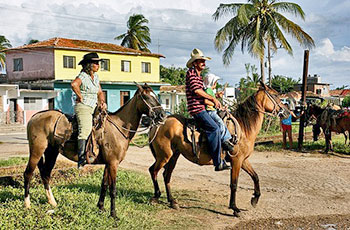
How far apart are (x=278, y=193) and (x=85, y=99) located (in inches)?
197

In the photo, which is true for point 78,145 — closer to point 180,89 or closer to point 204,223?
point 204,223

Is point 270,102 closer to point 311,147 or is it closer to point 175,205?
point 175,205

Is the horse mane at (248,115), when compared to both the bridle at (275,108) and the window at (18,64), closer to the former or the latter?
the bridle at (275,108)

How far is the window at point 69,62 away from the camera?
3174 cm

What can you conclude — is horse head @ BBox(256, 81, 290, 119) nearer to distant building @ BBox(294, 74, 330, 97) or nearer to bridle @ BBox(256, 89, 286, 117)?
bridle @ BBox(256, 89, 286, 117)

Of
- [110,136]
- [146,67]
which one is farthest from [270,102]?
[146,67]

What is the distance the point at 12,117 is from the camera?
2758cm

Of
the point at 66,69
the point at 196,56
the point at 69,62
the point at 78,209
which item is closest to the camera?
the point at 78,209

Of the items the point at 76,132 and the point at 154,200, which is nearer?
the point at 76,132

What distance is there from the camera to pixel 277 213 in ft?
21.1

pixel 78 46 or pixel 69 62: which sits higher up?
pixel 78 46

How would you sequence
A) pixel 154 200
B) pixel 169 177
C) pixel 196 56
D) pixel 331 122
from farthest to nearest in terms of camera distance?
pixel 331 122 < pixel 169 177 < pixel 154 200 < pixel 196 56

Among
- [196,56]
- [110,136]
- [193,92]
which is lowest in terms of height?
[110,136]

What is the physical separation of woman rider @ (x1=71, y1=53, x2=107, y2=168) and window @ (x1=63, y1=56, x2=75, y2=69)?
2745cm
